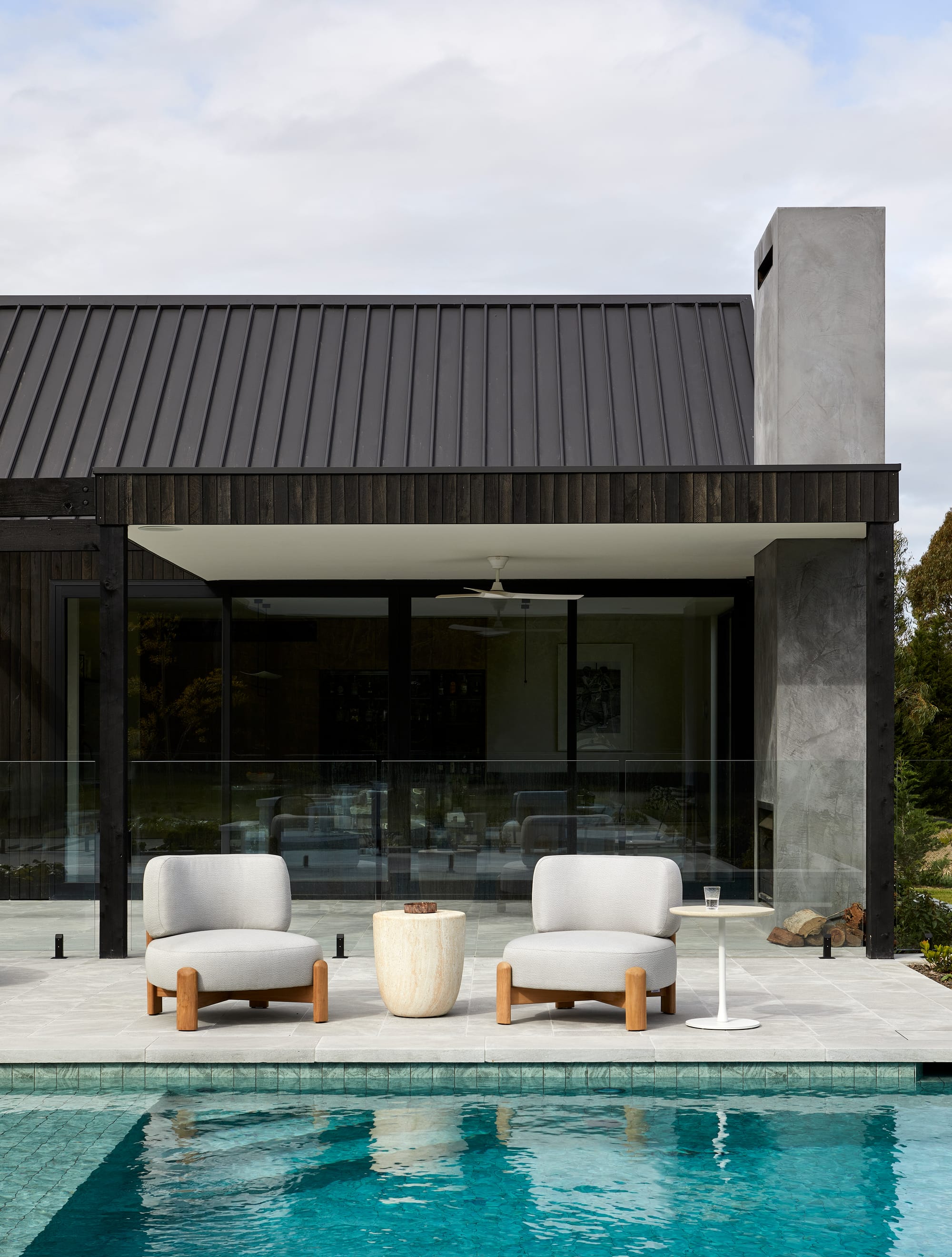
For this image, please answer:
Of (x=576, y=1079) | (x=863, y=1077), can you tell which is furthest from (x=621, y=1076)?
(x=863, y=1077)

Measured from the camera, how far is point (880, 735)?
332 inches

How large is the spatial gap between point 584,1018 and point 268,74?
37.8 feet

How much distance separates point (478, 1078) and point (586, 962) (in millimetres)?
918

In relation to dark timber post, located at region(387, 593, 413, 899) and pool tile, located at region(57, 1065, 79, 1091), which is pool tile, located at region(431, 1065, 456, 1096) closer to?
pool tile, located at region(57, 1065, 79, 1091)

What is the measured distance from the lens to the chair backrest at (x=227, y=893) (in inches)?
289

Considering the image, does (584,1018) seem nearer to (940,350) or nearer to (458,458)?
(458,458)

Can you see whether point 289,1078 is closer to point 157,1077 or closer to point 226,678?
point 157,1077

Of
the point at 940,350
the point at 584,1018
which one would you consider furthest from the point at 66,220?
the point at 940,350

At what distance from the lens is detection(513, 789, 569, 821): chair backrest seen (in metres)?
9.09

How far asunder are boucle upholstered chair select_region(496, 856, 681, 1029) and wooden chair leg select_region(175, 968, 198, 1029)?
60.0 inches

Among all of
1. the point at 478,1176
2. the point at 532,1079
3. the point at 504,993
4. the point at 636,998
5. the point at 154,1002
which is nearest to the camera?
the point at 478,1176

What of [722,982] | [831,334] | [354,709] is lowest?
[722,982]

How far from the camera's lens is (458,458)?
491 inches

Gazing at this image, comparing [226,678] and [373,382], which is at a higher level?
[373,382]
